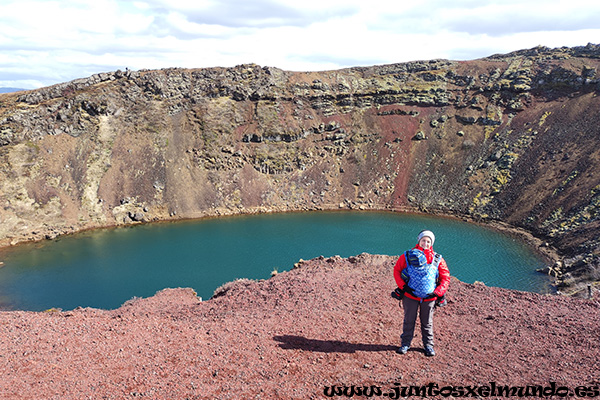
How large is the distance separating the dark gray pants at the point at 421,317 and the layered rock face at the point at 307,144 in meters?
38.7

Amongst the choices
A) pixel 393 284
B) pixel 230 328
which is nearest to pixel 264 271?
pixel 393 284

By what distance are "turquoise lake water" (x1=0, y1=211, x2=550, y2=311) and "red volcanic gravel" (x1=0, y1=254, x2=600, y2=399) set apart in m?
18.3

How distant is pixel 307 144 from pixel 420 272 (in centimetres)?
5537

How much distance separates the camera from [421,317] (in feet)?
28.9

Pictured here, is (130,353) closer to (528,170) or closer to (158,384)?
(158,384)

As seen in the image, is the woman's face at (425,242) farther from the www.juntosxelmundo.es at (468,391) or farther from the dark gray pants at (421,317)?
the www.juntosxelmundo.es at (468,391)

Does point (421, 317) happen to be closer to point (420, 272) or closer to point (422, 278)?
point (422, 278)

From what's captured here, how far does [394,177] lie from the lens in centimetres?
5878

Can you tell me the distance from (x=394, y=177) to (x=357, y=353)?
5178 cm

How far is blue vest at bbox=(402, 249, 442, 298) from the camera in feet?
27.6

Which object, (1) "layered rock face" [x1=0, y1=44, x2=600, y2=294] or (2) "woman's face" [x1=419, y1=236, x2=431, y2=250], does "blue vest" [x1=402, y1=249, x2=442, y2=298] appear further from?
(1) "layered rock face" [x1=0, y1=44, x2=600, y2=294]

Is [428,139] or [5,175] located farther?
[428,139]

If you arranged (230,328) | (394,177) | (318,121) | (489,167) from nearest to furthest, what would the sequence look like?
(230,328) < (489,167) < (394,177) < (318,121)

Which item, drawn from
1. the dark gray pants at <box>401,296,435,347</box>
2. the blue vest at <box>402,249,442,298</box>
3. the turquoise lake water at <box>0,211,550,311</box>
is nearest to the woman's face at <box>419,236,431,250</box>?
the blue vest at <box>402,249,442,298</box>
